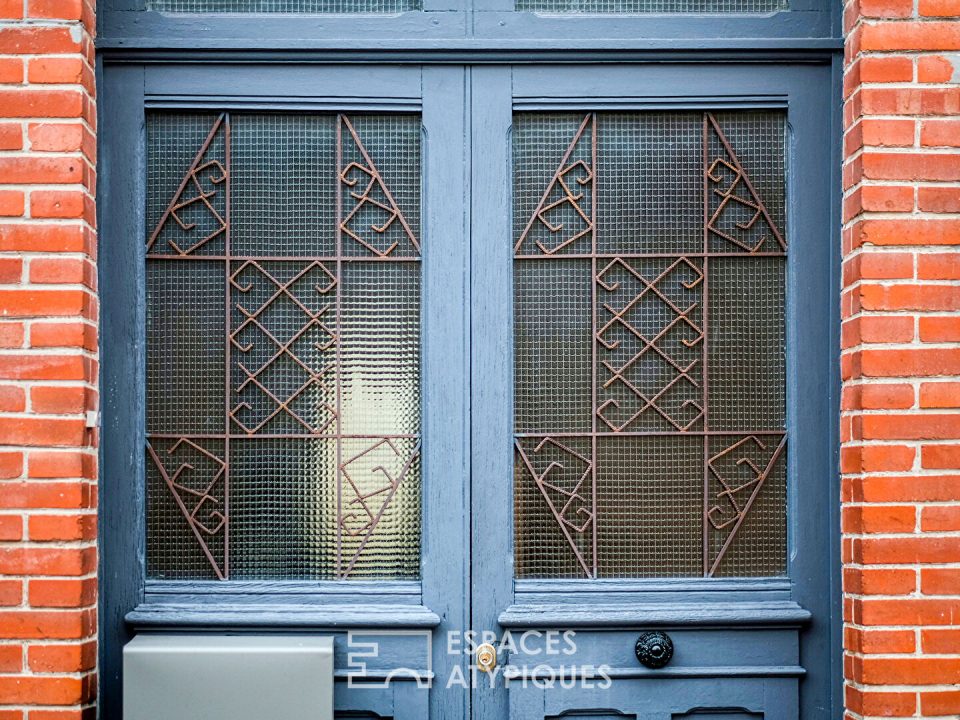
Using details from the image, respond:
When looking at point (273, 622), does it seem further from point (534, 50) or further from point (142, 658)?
point (534, 50)

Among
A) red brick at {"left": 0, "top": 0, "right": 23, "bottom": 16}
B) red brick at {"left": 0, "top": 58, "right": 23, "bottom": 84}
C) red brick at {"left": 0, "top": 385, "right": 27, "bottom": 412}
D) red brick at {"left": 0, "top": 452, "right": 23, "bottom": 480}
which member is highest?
red brick at {"left": 0, "top": 0, "right": 23, "bottom": 16}

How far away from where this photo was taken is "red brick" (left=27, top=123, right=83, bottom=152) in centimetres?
263

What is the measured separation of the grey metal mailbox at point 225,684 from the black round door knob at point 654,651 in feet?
3.08

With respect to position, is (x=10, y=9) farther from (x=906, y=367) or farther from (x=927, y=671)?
(x=927, y=671)

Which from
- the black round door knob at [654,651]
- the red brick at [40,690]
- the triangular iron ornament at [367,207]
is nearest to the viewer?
the red brick at [40,690]

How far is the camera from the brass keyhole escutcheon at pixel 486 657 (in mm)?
2801

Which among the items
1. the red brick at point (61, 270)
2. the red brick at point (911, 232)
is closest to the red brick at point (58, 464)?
the red brick at point (61, 270)

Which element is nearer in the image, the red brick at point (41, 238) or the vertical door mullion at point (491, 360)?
the red brick at point (41, 238)

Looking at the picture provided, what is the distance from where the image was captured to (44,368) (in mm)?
2607

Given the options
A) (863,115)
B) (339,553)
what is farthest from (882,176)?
(339,553)

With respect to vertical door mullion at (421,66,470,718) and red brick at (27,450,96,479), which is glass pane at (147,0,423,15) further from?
red brick at (27,450,96,479)

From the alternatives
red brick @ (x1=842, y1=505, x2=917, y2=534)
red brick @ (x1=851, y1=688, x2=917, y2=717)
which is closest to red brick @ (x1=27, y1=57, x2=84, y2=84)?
red brick @ (x1=842, y1=505, x2=917, y2=534)

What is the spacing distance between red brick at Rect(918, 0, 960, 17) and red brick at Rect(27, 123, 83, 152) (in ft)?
8.07

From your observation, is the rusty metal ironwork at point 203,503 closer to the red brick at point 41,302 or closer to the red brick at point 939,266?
the red brick at point 41,302
